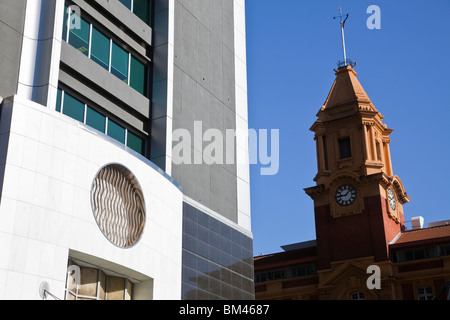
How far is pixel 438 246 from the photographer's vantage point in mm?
61250

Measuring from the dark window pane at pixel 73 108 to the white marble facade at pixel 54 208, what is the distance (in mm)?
2229

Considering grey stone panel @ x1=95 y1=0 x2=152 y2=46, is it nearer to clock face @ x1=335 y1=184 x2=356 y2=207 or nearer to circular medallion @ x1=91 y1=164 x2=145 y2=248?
circular medallion @ x1=91 y1=164 x2=145 y2=248

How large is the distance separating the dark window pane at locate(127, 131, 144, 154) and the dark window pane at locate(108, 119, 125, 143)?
381 millimetres

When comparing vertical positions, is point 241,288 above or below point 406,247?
below

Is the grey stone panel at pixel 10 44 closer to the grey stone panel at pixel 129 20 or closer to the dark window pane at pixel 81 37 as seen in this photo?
the dark window pane at pixel 81 37

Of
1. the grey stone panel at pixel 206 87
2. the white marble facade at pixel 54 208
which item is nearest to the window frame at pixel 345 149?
the grey stone panel at pixel 206 87

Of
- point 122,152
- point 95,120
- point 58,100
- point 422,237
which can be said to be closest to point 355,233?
point 422,237

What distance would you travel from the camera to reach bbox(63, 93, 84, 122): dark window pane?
2277 centimetres

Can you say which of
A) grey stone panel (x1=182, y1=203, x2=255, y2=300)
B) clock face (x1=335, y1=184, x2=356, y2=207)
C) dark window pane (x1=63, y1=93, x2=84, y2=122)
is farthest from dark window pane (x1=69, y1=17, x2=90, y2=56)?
clock face (x1=335, y1=184, x2=356, y2=207)

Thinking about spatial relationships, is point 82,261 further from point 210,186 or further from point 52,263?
point 210,186

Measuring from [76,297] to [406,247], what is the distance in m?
47.5

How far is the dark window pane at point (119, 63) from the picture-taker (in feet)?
85.1
